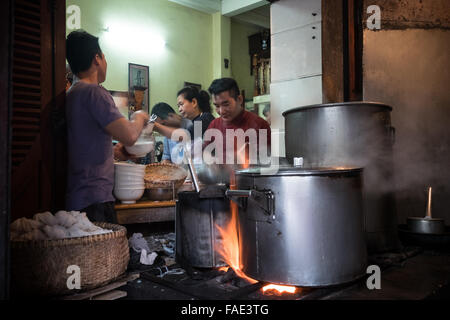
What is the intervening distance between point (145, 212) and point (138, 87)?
407 centimetres

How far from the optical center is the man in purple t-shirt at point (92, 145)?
80.6 inches

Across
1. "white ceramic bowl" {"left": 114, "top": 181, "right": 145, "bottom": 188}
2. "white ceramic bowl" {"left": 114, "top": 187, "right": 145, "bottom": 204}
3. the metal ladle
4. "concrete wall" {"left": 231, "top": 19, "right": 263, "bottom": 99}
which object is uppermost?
"concrete wall" {"left": 231, "top": 19, "right": 263, "bottom": 99}

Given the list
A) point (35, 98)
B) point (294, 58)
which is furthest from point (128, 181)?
point (294, 58)

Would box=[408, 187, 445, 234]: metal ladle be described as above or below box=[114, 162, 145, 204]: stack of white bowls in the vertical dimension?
below

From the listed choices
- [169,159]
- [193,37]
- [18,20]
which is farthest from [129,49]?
[18,20]

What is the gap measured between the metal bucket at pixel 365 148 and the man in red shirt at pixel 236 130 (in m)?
1.17

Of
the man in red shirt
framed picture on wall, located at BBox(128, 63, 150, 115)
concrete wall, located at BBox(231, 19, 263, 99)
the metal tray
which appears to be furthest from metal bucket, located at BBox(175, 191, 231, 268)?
concrete wall, located at BBox(231, 19, 263, 99)

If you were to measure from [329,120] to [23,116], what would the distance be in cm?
187

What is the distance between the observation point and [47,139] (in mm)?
2150

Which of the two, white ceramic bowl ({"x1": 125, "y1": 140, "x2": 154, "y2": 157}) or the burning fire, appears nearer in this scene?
the burning fire

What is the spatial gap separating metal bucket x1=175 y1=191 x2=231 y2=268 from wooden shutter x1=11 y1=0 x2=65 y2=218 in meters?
0.95

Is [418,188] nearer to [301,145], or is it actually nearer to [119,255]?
[301,145]

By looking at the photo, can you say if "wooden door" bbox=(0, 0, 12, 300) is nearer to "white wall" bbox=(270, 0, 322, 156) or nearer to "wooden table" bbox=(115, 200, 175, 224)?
"wooden table" bbox=(115, 200, 175, 224)

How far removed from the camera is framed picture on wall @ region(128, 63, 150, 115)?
20.3ft
